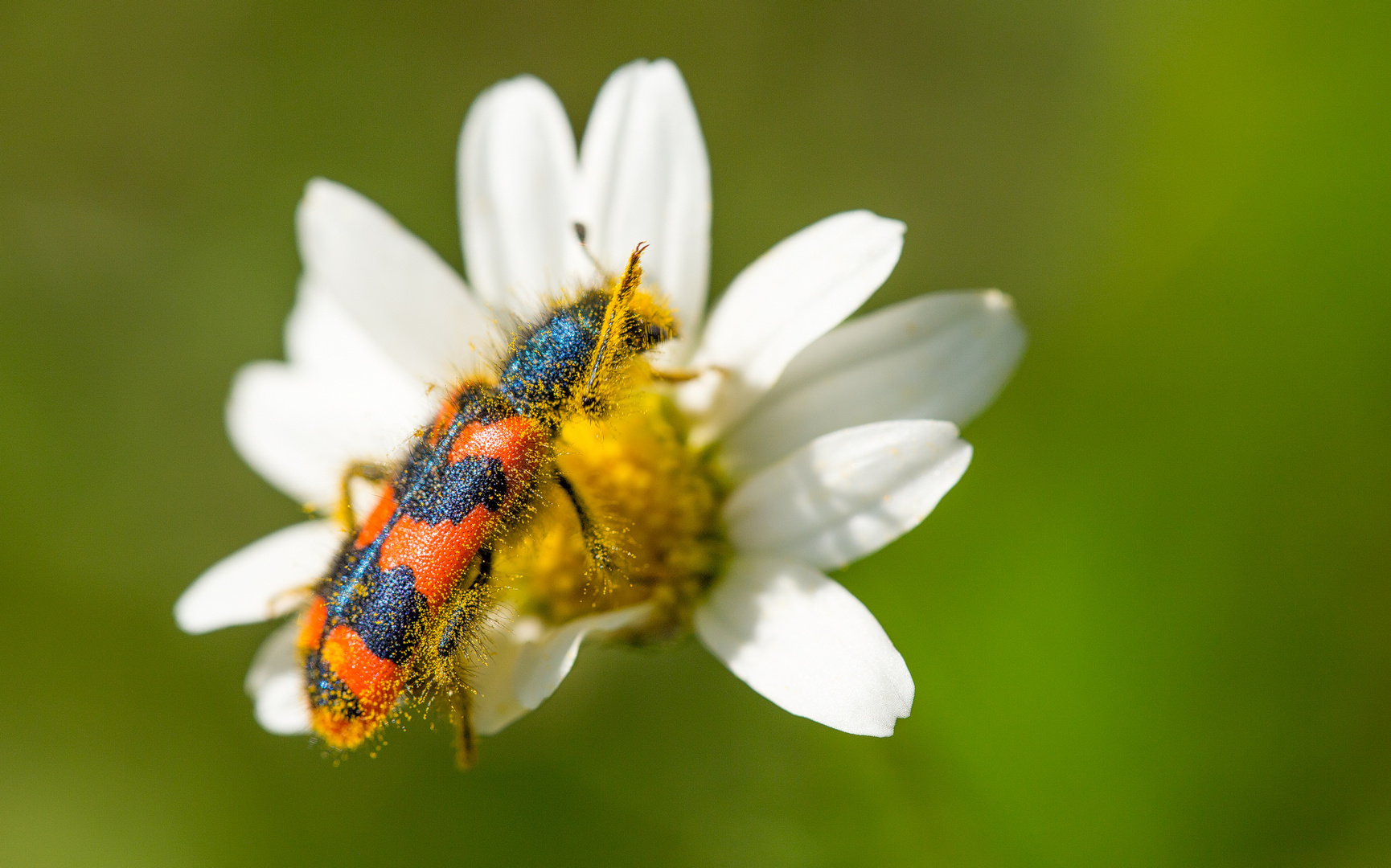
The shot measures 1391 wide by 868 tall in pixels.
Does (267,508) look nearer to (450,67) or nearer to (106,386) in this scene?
(106,386)

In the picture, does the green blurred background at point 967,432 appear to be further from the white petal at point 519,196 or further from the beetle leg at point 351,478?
the white petal at point 519,196

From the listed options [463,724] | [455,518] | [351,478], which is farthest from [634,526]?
[351,478]

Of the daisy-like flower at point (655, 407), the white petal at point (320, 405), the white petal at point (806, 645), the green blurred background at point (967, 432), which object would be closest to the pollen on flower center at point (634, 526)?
the daisy-like flower at point (655, 407)

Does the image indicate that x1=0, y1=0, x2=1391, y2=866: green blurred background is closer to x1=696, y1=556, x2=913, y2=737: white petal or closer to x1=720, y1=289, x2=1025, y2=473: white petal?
x1=696, y1=556, x2=913, y2=737: white petal

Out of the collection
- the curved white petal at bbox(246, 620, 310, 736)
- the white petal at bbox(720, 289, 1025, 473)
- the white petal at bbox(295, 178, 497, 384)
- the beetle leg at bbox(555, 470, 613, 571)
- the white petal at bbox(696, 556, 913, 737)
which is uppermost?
the white petal at bbox(295, 178, 497, 384)

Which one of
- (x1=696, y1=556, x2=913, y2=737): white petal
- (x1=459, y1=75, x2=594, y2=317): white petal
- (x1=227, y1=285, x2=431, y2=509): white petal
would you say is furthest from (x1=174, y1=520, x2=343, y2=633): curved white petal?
(x1=696, y1=556, x2=913, y2=737): white petal

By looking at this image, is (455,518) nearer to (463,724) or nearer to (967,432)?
(463,724)

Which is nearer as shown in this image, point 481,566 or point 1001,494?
point 481,566

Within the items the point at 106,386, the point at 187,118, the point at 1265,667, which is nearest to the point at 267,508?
the point at 106,386
